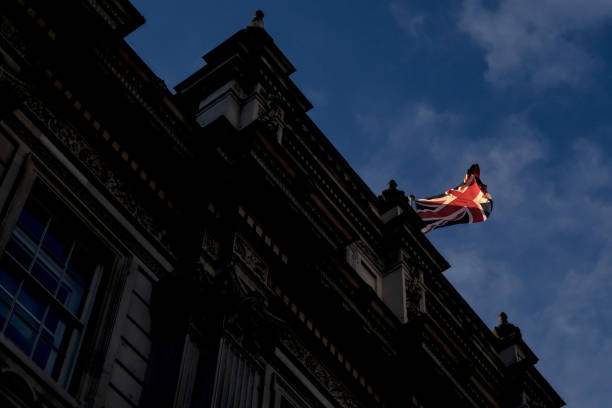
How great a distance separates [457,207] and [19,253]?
63.0 feet

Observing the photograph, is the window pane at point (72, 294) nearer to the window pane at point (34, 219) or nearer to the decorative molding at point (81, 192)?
the window pane at point (34, 219)

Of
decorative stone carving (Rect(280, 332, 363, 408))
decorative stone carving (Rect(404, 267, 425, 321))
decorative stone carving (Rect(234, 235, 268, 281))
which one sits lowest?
decorative stone carving (Rect(280, 332, 363, 408))

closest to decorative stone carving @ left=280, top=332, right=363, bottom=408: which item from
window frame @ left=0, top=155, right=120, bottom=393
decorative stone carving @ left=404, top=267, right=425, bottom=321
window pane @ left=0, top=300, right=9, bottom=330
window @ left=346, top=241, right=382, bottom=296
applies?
window frame @ left=0, top=155, right=120, bottom=393

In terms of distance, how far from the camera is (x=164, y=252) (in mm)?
16891

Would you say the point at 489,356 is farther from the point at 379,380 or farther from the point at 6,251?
the point at 6,251

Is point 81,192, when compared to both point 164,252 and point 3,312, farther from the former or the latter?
point 3,312

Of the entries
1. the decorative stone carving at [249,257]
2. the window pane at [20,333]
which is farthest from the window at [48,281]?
the decorative stone carving at [249,257]

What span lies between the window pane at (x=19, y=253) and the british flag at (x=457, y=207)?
17.5m

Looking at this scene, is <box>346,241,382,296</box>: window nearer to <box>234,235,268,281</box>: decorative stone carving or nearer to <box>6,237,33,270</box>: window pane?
<box>234,235,268,281</box>: decorative stone carving

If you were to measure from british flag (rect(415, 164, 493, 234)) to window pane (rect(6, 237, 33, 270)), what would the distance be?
57.3 ft

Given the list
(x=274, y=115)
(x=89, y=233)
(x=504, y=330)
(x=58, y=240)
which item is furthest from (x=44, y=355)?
(x=504, y=330)

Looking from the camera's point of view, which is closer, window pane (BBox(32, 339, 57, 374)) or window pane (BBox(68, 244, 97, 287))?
window pane (BBox(32, 339, 57, 374))

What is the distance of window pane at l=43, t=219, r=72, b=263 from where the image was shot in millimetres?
15062

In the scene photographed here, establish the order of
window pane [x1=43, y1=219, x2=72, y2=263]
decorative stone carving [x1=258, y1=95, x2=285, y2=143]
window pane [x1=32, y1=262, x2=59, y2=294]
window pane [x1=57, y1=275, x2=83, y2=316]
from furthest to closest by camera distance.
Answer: decorative stone carving [x1=258, y1=95, x2=285, y2=143]
window pane [x1=43, y1=219, x2=72, y2=263]
window pane [x1=57, y1=275, x2=83, y2=316]
window pane [x1=32, y1=262, x2=59, y2=294]
